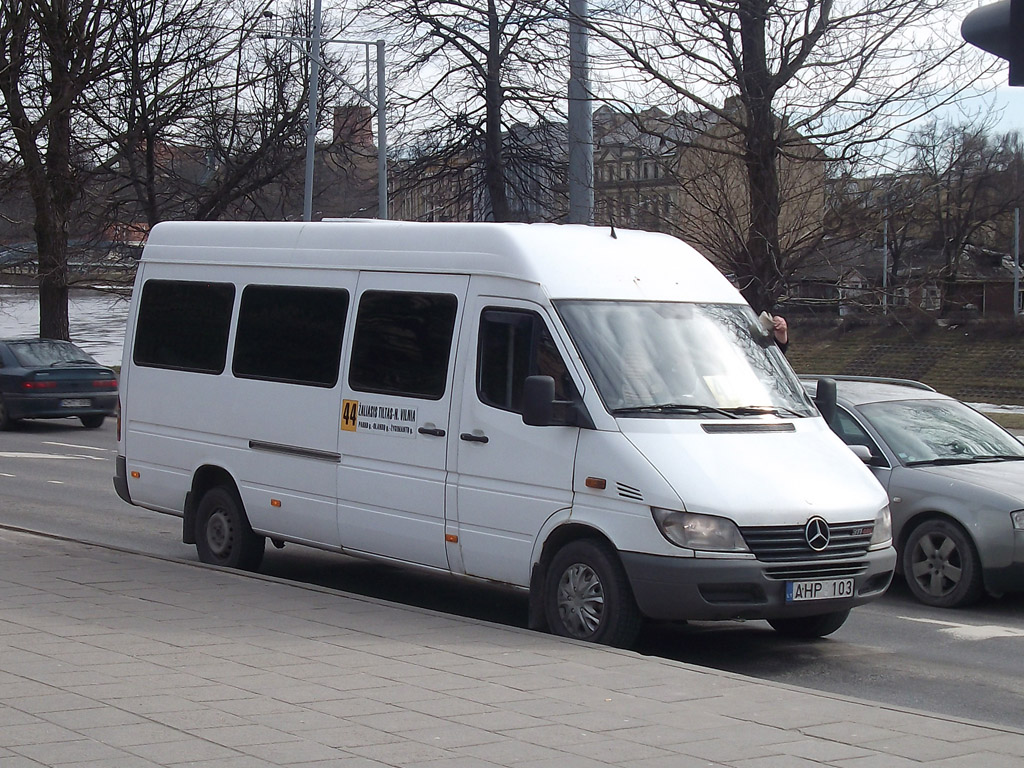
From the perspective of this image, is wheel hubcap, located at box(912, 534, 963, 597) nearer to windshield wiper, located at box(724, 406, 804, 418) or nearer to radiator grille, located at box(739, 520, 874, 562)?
windshield wiper, located at box(724, 406, 804, 418)

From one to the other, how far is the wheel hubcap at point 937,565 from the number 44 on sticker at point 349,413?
3897 mm

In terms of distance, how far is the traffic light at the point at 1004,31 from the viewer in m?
4.54

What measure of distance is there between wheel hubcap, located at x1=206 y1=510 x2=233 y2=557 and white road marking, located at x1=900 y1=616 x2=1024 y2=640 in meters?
4.80

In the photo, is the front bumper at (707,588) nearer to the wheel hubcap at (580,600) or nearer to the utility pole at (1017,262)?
the wheel hubcap at (580,600)

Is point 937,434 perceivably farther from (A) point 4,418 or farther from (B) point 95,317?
(B) point 95,317

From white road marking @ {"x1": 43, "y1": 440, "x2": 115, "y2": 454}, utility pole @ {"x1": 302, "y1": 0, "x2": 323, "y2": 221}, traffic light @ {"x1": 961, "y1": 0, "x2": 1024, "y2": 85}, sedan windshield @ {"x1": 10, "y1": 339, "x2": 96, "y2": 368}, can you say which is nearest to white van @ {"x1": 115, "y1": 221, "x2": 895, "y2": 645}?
traffic light @ {"x1": 961, "y1": 0, "x2": 1024, "y2": 85}

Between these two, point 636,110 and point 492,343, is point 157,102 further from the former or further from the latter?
point 492,343

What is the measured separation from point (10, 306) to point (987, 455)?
36.5 metres

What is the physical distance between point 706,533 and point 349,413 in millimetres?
2897

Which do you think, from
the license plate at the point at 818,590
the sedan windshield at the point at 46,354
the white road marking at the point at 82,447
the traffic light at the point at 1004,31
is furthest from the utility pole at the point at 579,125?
the traffic light at the point at 1004,31

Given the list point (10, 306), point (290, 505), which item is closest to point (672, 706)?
point (290, 505)

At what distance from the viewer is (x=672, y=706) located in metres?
5.96

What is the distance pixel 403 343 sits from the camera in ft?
29.1

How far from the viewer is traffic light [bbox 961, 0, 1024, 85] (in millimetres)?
4535
